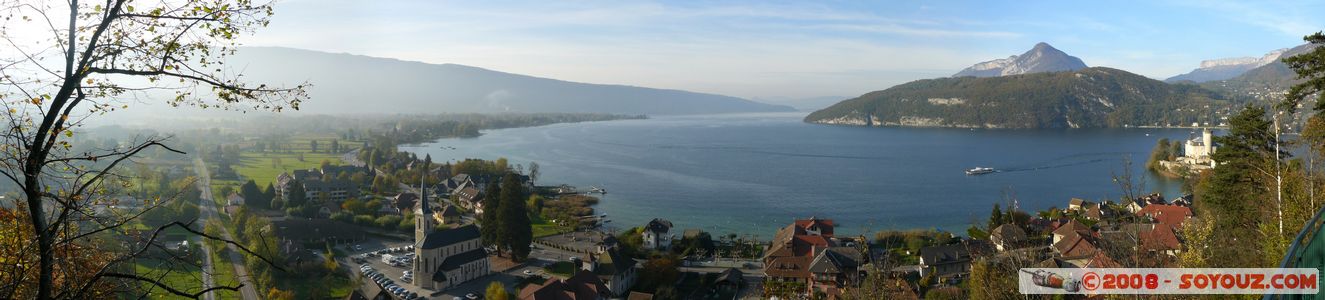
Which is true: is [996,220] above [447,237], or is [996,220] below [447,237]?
below

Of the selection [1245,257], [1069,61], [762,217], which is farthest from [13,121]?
[1069,61]

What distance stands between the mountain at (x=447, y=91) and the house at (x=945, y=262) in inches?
4656

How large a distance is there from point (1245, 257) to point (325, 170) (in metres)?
29.0

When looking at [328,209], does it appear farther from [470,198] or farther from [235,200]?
[470,198]

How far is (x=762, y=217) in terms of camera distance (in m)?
19.5

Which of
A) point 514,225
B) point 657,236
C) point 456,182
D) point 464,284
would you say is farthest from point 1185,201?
point 456,182

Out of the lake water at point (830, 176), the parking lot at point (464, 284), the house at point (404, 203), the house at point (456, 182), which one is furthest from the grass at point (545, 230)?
the house at point (456, 182)

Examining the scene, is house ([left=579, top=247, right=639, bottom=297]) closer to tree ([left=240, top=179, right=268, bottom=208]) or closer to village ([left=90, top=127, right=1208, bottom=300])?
village ([left=90, top=127, right=1208, bottom=300])

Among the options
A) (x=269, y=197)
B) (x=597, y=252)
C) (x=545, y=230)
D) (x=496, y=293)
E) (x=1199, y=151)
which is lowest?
(x=545, y=230)

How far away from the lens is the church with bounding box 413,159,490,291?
39.8 feet

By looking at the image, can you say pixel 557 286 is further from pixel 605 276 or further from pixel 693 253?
pixel 693 253

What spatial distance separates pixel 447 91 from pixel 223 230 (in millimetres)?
148685

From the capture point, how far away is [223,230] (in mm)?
15766

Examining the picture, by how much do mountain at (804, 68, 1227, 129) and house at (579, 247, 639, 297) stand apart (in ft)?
208
